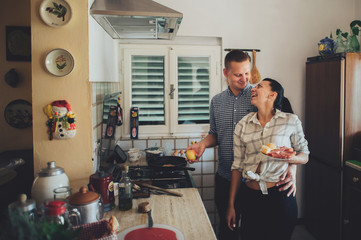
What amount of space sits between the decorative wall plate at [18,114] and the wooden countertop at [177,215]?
994mm

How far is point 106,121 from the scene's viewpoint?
7.38 feet

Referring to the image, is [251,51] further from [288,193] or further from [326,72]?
[288,193]

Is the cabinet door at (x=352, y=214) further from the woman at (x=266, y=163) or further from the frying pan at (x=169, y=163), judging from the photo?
the frying pan at (x=169, y=163)

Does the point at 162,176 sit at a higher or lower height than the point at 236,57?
lower

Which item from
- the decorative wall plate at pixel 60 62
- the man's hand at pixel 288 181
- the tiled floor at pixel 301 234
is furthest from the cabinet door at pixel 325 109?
the decorative wall plate at pixel 60 62

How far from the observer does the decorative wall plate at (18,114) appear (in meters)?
2.18

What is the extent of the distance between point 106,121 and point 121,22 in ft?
2.33

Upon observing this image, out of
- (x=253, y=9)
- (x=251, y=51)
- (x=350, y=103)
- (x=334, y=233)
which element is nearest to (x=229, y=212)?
(x=334, y=233)

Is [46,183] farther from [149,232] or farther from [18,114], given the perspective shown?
[18,114]

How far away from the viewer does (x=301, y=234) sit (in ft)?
10.1

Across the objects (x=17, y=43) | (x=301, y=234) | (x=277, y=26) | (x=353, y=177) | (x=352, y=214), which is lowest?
(x=301, y=234)

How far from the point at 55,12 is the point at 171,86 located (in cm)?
146

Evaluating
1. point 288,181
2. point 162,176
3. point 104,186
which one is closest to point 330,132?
point 288,181

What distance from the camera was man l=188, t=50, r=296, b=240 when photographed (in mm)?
2068
